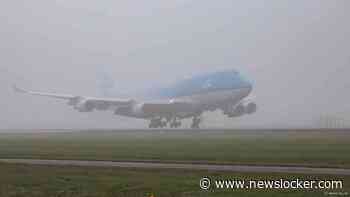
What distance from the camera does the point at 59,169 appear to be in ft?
100

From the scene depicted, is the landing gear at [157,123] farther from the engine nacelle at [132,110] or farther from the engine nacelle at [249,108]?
the engine nacelle at [249,108]

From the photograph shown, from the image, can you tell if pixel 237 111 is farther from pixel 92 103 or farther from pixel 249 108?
pixel 92 103

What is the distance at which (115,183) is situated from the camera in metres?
25.0

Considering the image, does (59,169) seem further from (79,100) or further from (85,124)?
(85,124)

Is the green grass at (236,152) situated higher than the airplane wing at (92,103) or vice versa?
the airplane wing at (92,103)

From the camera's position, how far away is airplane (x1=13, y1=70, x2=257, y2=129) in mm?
80938

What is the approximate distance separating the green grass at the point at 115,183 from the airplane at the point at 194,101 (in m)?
50.1

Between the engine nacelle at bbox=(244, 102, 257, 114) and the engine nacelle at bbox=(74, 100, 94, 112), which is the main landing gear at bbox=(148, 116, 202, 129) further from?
the engine nacelle at bbox=(74, 100, 94, 112)

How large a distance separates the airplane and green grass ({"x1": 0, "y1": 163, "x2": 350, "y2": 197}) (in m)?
50.1

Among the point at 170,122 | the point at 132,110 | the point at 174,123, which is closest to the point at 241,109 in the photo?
the point at 174,123

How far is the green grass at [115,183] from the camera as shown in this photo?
22266 millimetres

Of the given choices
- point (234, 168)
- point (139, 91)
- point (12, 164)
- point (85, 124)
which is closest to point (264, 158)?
point (234, 168)

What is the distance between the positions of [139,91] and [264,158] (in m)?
62.4

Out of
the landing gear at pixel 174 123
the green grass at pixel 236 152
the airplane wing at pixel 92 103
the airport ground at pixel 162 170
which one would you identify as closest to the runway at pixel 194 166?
the airport ground at pixel 162 170
